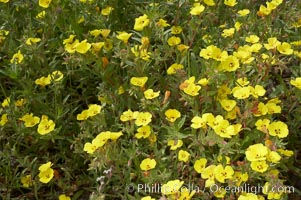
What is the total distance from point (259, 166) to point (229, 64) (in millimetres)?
594

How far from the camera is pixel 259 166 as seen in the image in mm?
2312

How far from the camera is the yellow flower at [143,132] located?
2588mm

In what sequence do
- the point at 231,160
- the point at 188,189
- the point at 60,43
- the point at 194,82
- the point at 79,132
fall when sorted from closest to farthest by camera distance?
the point at 188,189 < the point at 231,160 < the point at 194,82 < the point at 79,132 < the point at 60,43

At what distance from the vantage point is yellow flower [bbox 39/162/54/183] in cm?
265

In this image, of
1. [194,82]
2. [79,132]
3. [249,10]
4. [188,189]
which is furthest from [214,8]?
[188,189]

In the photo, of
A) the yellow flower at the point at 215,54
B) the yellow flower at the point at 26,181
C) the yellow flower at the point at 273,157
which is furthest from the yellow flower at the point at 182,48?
the yellow flower at the point at 26,181

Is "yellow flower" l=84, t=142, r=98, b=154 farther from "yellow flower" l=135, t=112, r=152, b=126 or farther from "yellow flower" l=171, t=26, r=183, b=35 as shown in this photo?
"yellow flower" l=171, t=26, r=183, b=35

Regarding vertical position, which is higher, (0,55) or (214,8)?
(214,8)

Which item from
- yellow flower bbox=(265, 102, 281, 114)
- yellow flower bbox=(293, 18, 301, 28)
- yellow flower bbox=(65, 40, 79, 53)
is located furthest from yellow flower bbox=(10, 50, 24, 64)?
yellow flower bbox=(293, 18, 301, 28)

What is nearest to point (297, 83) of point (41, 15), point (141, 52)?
point (141, 52)

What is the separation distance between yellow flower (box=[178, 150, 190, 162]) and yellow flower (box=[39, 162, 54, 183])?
63 centimetres

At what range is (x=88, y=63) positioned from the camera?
2.88 meters

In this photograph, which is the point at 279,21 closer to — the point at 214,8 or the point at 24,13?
the point at 214,8

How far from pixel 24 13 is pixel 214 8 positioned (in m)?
1.19
